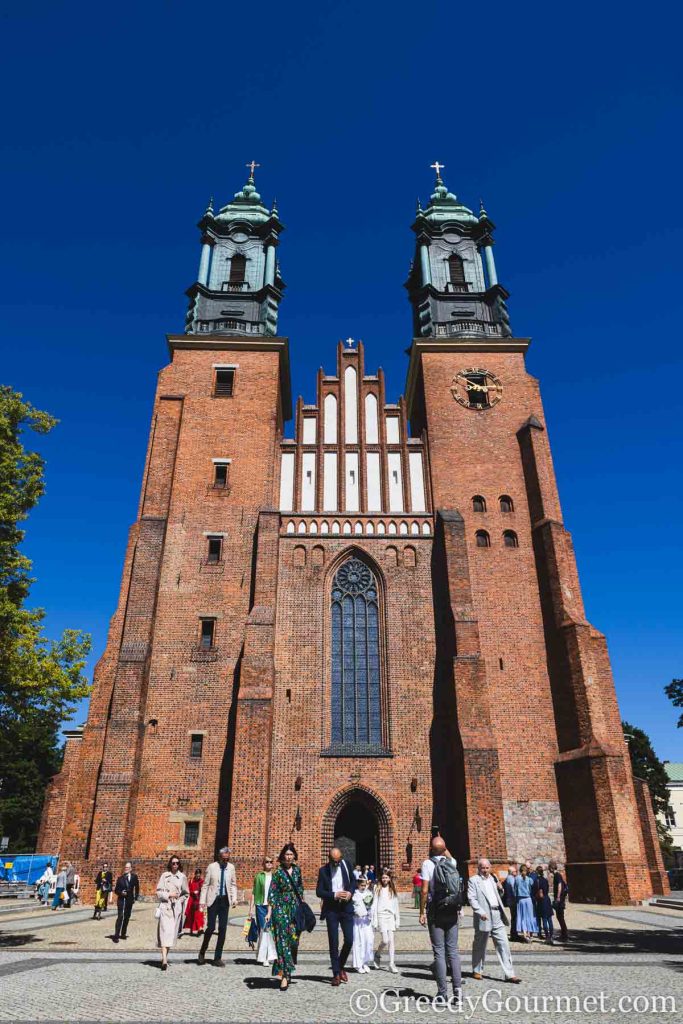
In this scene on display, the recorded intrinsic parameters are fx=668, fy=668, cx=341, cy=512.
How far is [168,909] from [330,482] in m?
17.6

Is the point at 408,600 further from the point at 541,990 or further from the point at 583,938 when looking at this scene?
the point at 541,990

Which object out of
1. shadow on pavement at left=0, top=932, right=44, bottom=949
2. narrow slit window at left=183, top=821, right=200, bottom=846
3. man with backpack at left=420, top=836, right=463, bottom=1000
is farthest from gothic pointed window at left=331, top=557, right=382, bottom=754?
man with backpack at left=420, top=836, right=463, bottom=1000

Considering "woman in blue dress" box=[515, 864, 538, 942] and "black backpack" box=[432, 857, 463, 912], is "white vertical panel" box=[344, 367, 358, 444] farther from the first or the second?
"black backpack" box=[432, 857, 463, 912]

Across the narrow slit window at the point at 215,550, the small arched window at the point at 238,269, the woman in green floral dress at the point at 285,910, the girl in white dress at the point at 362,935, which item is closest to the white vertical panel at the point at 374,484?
the narrow slit window at the point at 215,550

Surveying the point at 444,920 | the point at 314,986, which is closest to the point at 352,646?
the point at 314,986

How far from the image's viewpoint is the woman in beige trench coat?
8242 millimetres

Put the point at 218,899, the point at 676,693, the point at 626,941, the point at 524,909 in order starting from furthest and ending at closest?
the point at 676,693, the point at 524,909, the point at 626,941, the point at 218,899

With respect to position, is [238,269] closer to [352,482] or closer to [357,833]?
[352,482]

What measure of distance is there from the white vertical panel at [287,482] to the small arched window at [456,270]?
42.2 feet

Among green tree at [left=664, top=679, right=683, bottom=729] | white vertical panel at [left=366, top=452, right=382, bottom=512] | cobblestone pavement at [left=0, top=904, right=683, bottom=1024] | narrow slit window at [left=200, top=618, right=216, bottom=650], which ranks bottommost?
cobblestone pavement at [left=0, top=904, right=683, bottom=1024]

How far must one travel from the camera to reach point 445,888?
630 centimetres

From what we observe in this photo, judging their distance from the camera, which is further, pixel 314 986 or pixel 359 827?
pixel 359 827

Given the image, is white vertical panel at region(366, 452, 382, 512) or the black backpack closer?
the black backpack

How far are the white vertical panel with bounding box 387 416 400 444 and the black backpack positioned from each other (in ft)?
66.4
